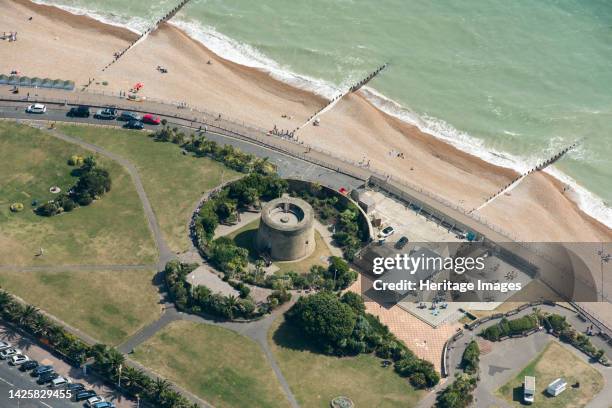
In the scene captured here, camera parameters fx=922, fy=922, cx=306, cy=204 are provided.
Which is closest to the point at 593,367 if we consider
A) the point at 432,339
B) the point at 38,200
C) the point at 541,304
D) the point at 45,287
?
the point at 541,304

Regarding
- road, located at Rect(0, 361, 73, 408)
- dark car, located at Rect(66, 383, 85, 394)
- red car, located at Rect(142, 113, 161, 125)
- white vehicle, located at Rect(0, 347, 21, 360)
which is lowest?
road, located at Rect(0, 361, 73, 408)

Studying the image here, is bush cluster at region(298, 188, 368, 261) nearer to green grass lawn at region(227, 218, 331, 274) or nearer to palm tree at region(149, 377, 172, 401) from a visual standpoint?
green grass lawn at region(227, 218, 331, 274)

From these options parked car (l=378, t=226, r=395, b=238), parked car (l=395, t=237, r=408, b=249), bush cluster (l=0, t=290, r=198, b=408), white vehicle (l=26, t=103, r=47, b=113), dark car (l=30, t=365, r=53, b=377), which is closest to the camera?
bush cluster (l=0, t=290, r=198, b=408)

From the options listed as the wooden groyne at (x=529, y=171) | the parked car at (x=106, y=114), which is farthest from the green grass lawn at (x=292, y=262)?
the parked car at (x=106, y=114)

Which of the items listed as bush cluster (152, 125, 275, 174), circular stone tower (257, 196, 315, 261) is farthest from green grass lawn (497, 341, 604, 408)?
A: bush cluster (152, 125, 275, 174)

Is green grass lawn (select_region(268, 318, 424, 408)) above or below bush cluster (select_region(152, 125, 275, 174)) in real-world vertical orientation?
below

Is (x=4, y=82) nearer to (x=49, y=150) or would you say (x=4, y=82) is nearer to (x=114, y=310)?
(x=49, y=150)

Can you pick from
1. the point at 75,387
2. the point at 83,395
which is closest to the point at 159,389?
the point at 83,395
